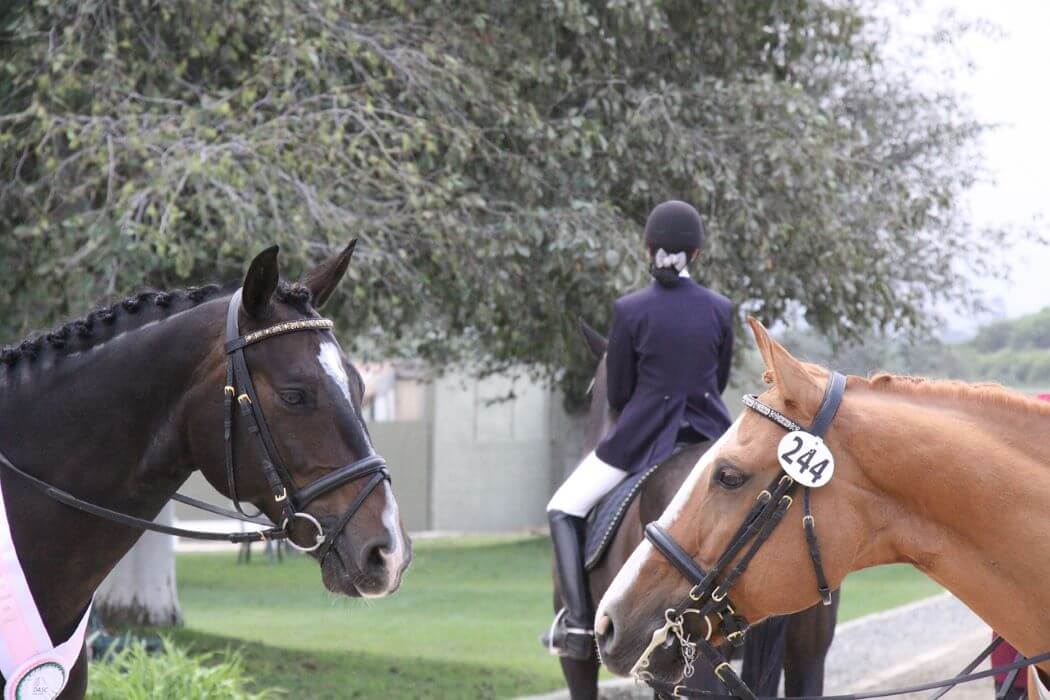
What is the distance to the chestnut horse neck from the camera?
3.07 metres

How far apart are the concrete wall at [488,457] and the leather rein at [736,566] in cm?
2462

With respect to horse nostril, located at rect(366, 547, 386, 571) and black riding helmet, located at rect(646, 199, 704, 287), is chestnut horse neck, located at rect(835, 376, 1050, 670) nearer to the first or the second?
horse nostril, located at rect(366, 547, 386, 571)

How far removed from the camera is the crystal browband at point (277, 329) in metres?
3.62

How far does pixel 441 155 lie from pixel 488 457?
1989 cm

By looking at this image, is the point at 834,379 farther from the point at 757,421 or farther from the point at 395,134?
the point at 395,134

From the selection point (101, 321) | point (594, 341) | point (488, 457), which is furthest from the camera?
point (488, 457)

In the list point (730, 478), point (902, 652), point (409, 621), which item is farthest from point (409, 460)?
point (730, 478)

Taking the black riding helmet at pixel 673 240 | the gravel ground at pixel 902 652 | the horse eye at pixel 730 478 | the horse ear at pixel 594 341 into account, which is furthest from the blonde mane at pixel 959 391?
the gravel ground at pixel 902 652

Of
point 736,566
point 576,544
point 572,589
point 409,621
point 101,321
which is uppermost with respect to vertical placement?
point 101,321

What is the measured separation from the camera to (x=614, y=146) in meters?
9.45

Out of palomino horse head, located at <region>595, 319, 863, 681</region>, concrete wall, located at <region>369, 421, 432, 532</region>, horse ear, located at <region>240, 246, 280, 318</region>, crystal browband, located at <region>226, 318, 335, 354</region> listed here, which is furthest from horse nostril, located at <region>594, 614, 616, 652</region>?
concrete wall, located at <region>369, 421, 432, 532</region>

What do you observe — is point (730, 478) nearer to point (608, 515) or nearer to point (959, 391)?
point (959, 391)

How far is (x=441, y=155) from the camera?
9258 millimetres

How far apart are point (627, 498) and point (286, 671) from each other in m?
5.73
